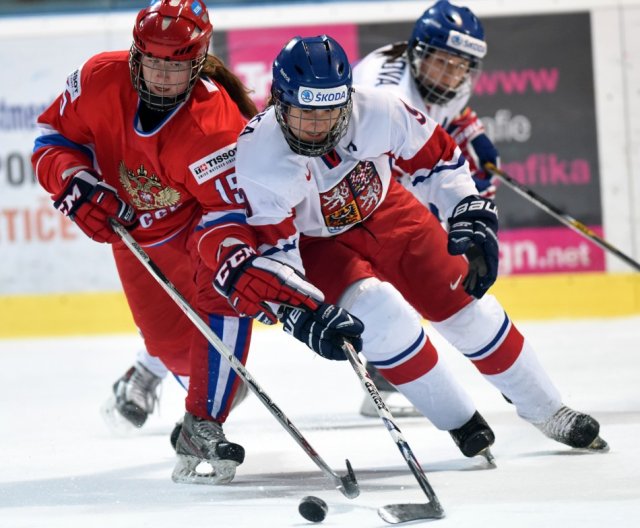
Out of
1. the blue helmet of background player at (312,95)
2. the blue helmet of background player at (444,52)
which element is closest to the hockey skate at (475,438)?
the blue helmet of background player at (312,95)

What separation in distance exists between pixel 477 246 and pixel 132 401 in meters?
1.42

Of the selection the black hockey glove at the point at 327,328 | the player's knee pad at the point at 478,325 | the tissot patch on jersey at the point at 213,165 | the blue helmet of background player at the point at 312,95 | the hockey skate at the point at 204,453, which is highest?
the blue helmet of background player at the point at 312,95

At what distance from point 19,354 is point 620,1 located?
10.9ft

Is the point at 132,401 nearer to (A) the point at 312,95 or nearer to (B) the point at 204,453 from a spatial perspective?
(B) the point at 204,453

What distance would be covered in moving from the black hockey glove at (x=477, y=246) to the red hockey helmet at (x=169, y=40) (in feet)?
2.49

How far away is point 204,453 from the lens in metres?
3.13

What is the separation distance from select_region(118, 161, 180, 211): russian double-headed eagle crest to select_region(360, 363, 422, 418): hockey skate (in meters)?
1.06

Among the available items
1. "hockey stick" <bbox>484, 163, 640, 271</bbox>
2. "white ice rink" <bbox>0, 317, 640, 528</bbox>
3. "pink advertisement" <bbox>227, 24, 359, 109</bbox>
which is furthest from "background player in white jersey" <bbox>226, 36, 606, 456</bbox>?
"pink advertisement" <bbox>227, 24, 359, 109</bbox>

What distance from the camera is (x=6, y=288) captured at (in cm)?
639

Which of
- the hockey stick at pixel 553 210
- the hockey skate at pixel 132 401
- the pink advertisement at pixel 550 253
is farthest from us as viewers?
the pink advertisement at pixel 550 253

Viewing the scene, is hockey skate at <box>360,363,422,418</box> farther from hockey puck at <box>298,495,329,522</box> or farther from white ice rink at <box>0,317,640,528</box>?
hockey puck at <box>298,495,329,522</box>

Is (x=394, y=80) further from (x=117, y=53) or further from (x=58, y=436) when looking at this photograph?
(x=58, y=436)

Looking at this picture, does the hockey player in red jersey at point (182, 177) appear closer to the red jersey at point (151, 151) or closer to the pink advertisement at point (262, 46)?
the red jersey at point (151, 151)

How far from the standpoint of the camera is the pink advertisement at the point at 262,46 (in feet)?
21.1
